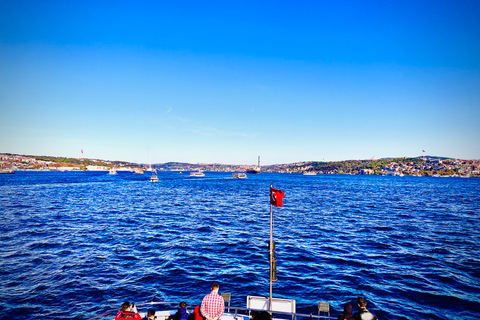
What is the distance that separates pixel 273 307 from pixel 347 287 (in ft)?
30.6

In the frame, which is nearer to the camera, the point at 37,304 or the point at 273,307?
the point at 273,307

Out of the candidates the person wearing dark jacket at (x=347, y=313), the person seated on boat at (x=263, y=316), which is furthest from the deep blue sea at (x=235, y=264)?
the person seated on boat at (x=263, y=316)

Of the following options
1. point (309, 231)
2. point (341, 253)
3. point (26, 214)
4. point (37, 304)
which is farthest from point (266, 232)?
point (26, 214)

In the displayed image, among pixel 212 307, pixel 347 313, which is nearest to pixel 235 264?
pixel 212 307

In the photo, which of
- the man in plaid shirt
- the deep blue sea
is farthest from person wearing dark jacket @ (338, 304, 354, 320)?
the deep blue sea

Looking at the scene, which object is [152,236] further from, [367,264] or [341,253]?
[367,264]

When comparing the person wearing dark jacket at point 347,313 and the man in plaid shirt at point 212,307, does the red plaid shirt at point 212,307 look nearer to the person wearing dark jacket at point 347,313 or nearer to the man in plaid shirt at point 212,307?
the man in plaid shirt at point 212,307

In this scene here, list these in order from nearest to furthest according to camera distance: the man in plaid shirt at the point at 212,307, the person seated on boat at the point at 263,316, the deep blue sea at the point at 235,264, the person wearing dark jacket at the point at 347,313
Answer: the person seated on boat at the point at 263,316
the person wearing dark jacket at the point at 347,313
the man in plaid shirt at the point at 212,307
the deep blue sea at the point at 235,264

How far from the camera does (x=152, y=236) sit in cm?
3145

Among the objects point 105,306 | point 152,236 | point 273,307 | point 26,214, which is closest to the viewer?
point 273,307

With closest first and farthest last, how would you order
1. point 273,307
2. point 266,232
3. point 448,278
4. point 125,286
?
point 273,307 → point 125,286 → point 448,278 → point 266,232

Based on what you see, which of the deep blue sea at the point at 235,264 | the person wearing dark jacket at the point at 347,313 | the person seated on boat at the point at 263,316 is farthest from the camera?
the deep blue sea at the point at 235,264

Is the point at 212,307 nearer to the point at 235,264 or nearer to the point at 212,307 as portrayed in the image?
the point at 212,307

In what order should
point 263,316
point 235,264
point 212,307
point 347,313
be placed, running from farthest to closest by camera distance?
1. point 235,264
2. point 212,307
3. point 347,313
4. point 263,316
